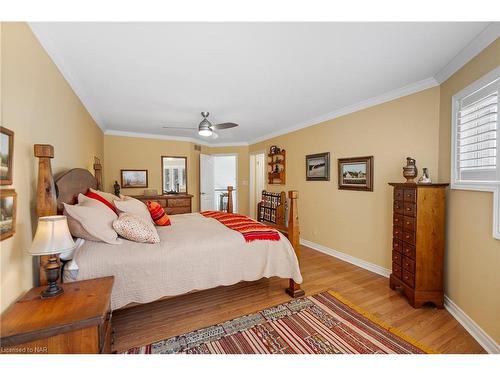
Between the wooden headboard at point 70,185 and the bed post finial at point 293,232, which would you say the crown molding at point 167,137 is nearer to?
the wooden headboard at point 70,185

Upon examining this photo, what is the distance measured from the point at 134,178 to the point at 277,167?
3.38 meters

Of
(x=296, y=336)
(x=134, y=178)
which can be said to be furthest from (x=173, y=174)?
(x=296, y=336)

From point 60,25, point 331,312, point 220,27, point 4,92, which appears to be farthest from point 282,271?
point 60,25

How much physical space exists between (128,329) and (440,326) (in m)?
2.79

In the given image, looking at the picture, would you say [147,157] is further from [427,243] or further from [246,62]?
[427,243]

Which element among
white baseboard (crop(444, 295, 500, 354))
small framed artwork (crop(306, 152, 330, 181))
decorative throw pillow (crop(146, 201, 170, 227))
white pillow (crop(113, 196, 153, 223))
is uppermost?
small framed artwork (crop(306, 152, 330, 181))

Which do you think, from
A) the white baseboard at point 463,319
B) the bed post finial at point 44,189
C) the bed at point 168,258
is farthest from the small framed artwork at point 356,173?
the bed post finial at point 44,189

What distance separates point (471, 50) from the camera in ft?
6.19

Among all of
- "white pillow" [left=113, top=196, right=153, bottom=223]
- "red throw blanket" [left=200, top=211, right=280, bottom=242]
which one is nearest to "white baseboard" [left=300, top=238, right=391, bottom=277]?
"red throw blanket" [left=200, top=211, right=280, bottom=242]

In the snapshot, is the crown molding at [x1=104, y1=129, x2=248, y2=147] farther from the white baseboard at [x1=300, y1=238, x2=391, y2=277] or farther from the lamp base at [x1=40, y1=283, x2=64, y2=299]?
the lamp base at [x1=40, y1=283, x2=64, y2=299]

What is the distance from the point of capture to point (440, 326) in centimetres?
198

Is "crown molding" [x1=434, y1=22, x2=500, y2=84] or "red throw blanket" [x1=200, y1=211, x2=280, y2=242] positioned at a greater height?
"crown molding" [x1=434, y1=22, x2=500, y2=84]

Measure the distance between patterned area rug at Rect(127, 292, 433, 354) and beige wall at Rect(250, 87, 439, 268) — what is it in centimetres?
138

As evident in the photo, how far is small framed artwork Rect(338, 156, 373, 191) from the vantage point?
3.20 metres
